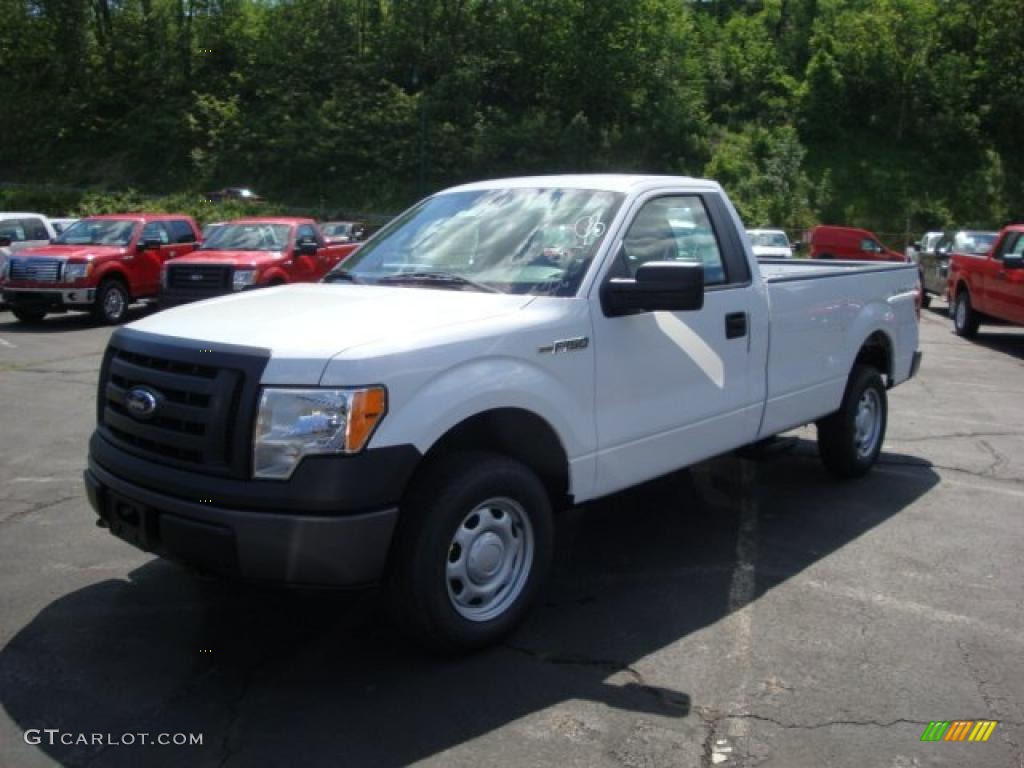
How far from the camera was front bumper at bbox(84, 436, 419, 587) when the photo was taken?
3541 millimetres

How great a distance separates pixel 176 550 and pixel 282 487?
0.53 m

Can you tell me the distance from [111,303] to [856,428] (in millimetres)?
13629

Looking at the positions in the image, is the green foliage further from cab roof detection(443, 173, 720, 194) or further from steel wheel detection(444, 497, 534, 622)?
steel wheel detection(444, 497, 534, 622)

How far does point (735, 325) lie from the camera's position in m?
5.37

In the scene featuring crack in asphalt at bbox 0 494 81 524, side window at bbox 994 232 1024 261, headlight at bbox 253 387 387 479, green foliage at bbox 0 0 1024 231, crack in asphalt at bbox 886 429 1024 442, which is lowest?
crack in asphalt at bbox 886 429 1024 442

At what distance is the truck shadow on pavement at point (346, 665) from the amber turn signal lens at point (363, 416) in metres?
0.66

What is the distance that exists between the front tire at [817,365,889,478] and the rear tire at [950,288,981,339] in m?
10.3

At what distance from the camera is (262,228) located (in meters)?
17.1

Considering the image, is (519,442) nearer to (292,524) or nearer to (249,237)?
(292,524)

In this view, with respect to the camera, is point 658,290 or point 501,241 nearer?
point 658,290

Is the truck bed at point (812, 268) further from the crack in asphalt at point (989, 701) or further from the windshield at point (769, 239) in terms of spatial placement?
the windshield at point (769, 239)

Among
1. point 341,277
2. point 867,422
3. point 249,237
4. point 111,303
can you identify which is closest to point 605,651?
point 341,277

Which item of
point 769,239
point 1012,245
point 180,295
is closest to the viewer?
point 1012,245

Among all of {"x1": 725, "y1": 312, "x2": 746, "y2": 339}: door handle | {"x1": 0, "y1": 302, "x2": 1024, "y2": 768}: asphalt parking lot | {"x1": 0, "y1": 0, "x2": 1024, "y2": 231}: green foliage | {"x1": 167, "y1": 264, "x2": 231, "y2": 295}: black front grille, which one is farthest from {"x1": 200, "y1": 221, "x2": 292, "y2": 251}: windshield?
{"x1": 0, "y1": 0, "x2": 1024, "y2": 231}: green foliage
